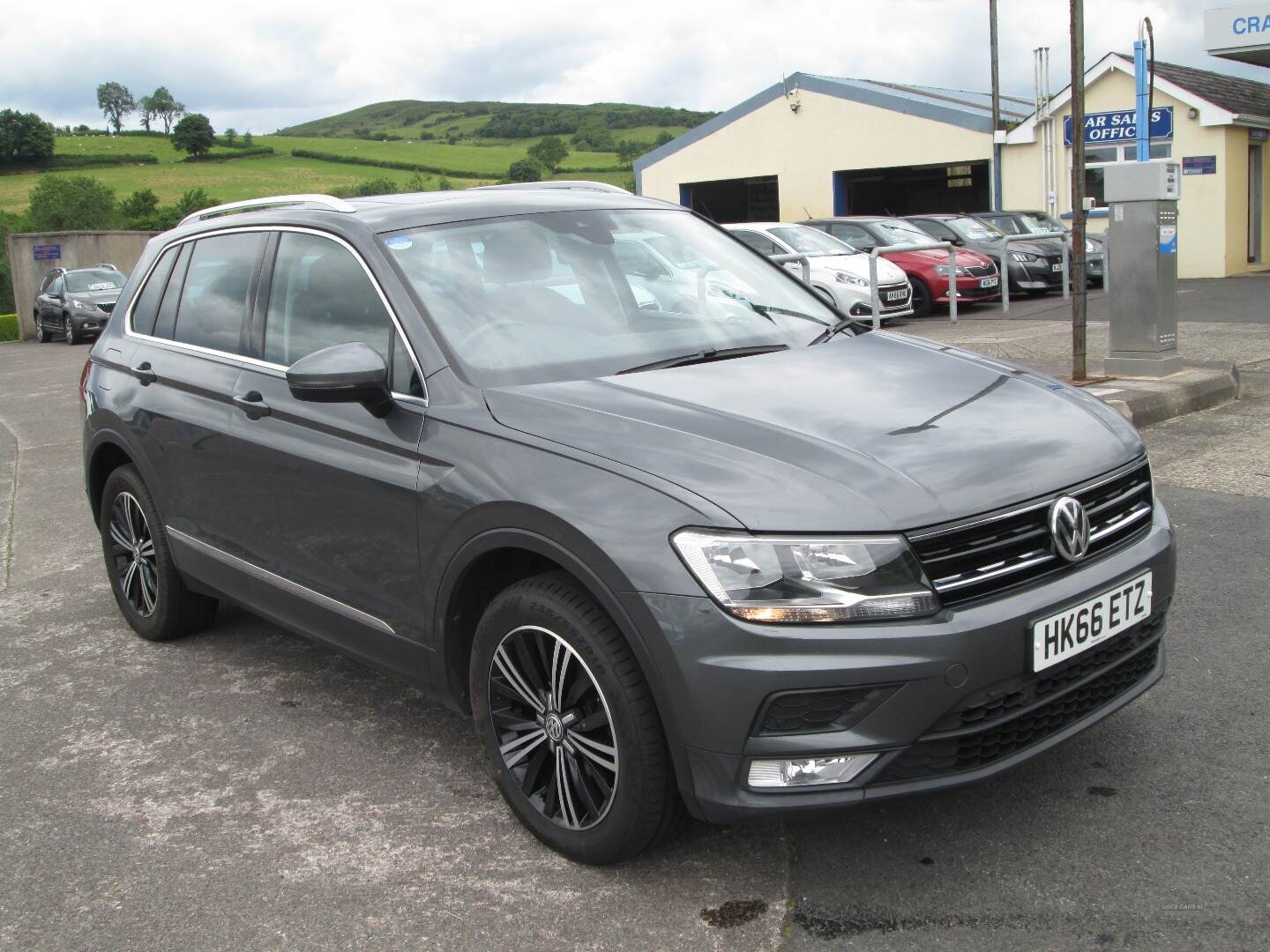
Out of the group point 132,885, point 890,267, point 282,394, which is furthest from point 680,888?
point 890,267

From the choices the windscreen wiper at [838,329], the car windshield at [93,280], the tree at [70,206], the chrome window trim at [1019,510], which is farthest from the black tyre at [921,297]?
the tree at [70,206]

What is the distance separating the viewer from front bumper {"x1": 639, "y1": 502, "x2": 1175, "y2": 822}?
267cm

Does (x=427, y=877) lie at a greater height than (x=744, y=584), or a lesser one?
lesser

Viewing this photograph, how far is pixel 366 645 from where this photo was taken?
3.78 meters

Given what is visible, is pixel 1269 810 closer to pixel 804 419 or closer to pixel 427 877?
pixel 804 419

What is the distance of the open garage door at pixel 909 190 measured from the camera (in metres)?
33.5

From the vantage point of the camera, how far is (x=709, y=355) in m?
3.78

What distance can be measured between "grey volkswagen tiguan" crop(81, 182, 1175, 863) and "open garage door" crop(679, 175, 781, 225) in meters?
32.8

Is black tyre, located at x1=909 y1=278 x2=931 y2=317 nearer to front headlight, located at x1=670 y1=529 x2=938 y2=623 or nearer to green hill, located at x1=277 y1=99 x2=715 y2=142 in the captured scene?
front headlight, located at x1=670 y1=529 x2=938 y2=623

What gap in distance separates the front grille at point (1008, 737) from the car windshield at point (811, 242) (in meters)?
14.8

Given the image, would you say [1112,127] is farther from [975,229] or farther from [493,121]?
[493,121]

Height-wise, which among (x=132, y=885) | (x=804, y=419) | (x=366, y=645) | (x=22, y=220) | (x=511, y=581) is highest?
(x=22, y=220)

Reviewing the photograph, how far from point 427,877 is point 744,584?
119 cm

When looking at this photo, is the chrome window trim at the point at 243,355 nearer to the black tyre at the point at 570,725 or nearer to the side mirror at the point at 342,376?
the side mirror at the point at 342,376
